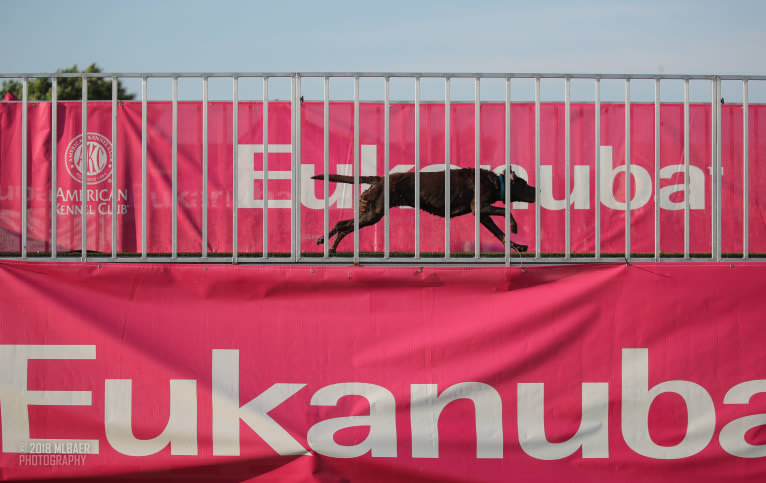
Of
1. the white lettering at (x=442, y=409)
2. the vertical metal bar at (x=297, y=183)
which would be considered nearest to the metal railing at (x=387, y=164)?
the vertical metal bar at (x=297, y=183)

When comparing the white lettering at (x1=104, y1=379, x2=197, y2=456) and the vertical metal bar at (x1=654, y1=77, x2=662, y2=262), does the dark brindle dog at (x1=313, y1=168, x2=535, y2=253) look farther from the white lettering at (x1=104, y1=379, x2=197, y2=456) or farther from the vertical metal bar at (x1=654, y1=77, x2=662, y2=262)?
the white lettering at (x1=104, y1=379, x2=197, y2=456)

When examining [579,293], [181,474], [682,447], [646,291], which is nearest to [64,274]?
[181,474]

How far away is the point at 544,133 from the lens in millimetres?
5988

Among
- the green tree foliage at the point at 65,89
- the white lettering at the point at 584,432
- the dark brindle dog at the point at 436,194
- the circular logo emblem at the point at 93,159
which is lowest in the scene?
the white lettering at the point at 584,432

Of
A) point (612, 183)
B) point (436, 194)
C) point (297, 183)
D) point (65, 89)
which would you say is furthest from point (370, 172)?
point (65, 89)

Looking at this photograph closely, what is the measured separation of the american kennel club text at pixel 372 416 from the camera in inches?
163

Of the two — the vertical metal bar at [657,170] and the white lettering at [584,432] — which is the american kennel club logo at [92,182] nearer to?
the white lettering at [584,432]

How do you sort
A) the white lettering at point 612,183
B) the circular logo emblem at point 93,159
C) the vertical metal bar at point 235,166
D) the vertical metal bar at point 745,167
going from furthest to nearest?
1. the circular logo emblem at point 93,159
2. the white lettering at point 612,183
3. the vertical metal bar at point 235,166
4. the vertical metal bar at point 745,167

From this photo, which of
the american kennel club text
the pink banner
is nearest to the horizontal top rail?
the pink banner

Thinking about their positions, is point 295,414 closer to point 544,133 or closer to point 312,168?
point 312,168

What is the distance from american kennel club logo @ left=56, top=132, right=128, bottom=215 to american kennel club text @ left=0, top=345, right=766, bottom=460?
1864mm

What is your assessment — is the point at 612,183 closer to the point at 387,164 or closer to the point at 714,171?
the point at 714,171

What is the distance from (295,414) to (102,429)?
45.3 inches

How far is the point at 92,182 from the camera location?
638cm
